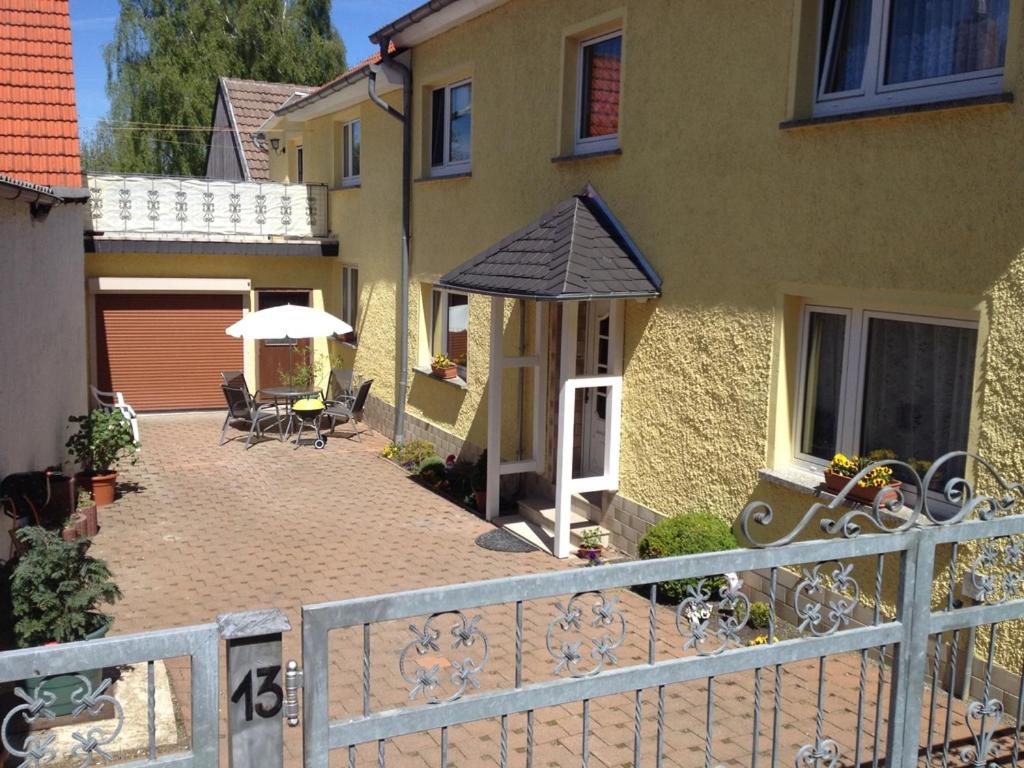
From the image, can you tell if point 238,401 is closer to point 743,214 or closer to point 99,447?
point 99,447

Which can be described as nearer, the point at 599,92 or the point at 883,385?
the point at 883,385

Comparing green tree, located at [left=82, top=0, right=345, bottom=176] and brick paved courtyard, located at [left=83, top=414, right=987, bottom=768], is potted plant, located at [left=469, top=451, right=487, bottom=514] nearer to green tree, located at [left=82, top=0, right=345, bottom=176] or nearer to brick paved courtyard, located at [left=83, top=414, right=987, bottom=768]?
brick paved courtyard, located at [left=83, top=414, right=987, bottom=768]

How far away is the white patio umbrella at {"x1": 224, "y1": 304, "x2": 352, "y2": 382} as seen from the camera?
1553 centimetres

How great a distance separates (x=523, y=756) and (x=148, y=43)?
3497 cm

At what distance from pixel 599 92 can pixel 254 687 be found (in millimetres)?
8775

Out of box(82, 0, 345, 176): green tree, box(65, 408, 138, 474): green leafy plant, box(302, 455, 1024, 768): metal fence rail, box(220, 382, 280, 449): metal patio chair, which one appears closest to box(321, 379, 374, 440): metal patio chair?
box(220, 382, 280, 449): metal patio chair

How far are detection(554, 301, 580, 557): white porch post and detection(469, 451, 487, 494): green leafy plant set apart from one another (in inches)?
80.1

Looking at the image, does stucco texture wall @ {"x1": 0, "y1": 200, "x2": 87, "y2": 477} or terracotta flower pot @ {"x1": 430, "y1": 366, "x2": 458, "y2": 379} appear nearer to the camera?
stucco texture wall @ {"x1": 0, "y1": 200, "x2": 87, "y2": 477}

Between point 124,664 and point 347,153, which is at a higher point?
point 347,153

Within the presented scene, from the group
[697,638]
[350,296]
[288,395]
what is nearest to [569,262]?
[697,638]

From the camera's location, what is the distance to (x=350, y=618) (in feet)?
10.3

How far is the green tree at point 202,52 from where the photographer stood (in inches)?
1335

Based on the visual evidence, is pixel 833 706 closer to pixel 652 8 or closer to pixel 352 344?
pixel 652 8

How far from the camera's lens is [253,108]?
28.2 meters
